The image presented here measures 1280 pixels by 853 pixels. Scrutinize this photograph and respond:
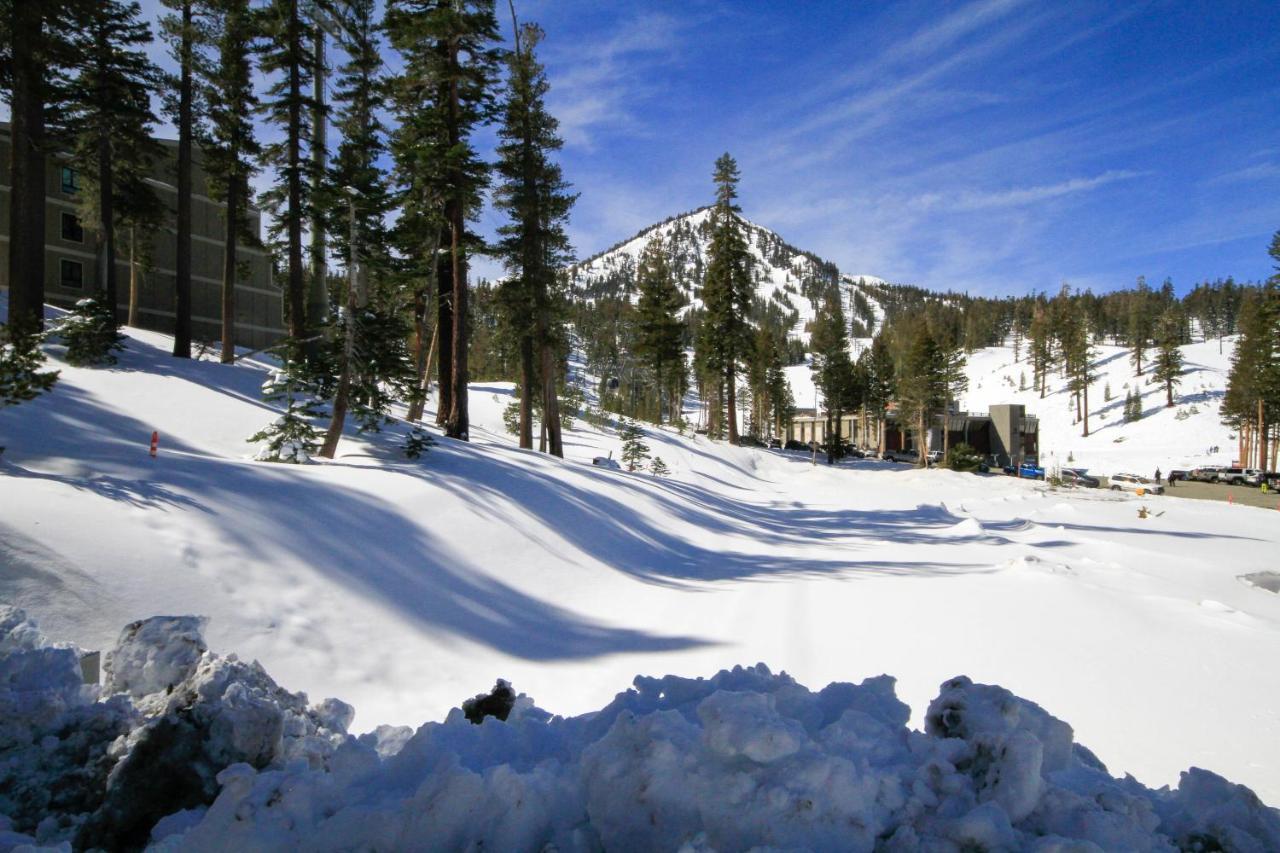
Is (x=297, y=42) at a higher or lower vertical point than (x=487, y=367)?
higher

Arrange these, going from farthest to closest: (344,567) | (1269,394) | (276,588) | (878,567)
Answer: (1269,394)
(878,567)
(344,567)
(276,588)

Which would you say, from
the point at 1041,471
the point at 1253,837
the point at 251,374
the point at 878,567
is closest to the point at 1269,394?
the point at 1041,471

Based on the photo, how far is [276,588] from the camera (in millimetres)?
5422

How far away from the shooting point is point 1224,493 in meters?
36.9

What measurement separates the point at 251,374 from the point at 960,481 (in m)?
32.8

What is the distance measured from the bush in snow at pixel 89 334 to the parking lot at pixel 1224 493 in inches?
1839

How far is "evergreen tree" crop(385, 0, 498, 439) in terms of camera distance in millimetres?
15758

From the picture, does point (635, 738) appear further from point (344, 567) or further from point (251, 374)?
point (251, 374)

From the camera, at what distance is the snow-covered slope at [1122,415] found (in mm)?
63188


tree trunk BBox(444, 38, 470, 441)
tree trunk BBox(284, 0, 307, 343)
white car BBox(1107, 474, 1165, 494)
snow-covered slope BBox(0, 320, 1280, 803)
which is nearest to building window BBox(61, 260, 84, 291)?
tree trunk BBox(284, 0, 307, 343)

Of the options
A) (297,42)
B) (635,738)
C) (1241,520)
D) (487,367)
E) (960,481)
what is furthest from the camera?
(487,367)

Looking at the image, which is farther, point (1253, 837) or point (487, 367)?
point (487, 367)

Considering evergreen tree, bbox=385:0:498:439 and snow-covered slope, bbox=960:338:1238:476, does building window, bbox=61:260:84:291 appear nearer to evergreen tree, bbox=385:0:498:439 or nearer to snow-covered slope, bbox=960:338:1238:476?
evergreen tree, bbox=385:0:498:439

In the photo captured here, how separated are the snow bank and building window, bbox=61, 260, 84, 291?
34911 mm
